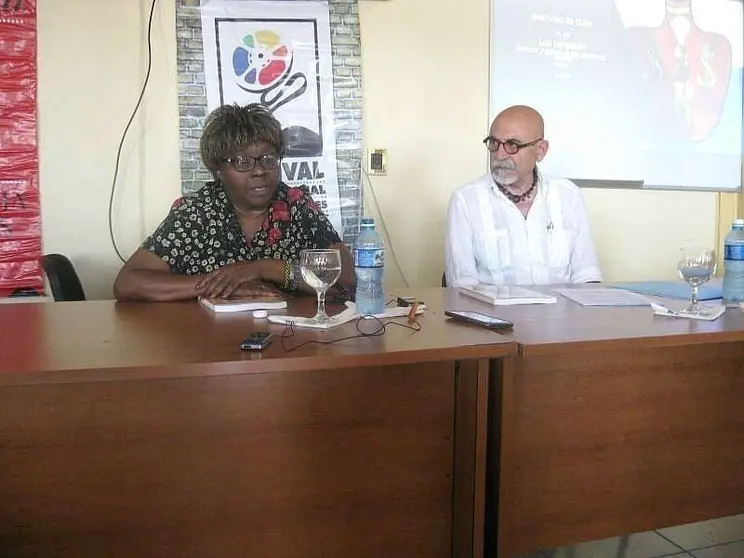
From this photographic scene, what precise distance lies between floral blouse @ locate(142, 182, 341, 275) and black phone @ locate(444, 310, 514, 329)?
26.4 inches

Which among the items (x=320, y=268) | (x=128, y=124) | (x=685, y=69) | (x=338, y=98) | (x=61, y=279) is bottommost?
(x=61, y=279)

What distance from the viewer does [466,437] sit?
119cm

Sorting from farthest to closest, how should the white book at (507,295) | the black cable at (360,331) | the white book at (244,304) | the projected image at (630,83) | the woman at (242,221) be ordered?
the projected image at (630,83), the woman at (242,221), the white book at (507,295), the white book at (244,304), the black cable at (360,331)

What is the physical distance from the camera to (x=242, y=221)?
2.03 meters

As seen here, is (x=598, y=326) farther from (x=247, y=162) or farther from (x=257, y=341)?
(x=247, y=162)

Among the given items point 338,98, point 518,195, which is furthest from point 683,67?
point 338,98

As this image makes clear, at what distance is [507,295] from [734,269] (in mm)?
578

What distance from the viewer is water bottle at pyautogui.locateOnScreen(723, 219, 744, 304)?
1623 millimetres

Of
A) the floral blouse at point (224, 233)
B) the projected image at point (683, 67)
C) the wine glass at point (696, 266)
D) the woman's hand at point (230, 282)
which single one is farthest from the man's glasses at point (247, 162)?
the projected image at point (683, 67)

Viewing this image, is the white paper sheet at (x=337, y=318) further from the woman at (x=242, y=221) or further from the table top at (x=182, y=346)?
the woman at (x=242, y=221)

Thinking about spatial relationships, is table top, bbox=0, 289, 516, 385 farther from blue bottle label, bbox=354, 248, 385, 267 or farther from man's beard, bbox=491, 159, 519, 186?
man's beard, bbox=491, 159, 519, 186

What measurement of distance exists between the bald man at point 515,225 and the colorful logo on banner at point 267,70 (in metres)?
0.83

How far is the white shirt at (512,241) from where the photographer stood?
234cm

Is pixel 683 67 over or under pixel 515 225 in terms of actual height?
over
